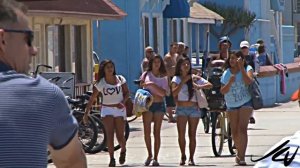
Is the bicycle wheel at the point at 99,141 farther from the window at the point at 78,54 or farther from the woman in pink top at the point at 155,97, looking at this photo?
the window at the point at 78,54

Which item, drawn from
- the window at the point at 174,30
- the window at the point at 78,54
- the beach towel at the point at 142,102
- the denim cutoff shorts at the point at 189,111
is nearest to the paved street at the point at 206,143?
the denim cutoff shorts at the point at 189,111

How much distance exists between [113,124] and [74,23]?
365 inches

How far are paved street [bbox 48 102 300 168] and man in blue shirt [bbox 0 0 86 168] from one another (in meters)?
10.8

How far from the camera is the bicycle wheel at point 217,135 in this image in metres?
16.5

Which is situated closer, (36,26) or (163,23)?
(36,26)

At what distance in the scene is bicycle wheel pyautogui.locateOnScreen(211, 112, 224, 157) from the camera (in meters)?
16.5

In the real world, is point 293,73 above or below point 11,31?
below

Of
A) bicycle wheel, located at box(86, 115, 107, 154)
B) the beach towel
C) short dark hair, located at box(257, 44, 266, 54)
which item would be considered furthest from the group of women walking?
short dark hair, located at box(257, 44, 266, 54)

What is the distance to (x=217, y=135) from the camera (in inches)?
673

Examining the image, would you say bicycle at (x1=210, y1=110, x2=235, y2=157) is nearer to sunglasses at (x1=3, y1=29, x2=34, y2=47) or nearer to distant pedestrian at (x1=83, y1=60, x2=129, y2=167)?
distant pedestrian at (x1=83, y1=60, x2=129, y2=167)

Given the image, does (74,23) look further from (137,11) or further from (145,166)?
(145,166)

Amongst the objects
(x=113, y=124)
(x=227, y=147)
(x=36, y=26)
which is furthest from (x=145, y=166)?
(x=36, y=26)

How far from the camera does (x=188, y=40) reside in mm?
37375

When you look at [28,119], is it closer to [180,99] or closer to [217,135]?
[180,99]
